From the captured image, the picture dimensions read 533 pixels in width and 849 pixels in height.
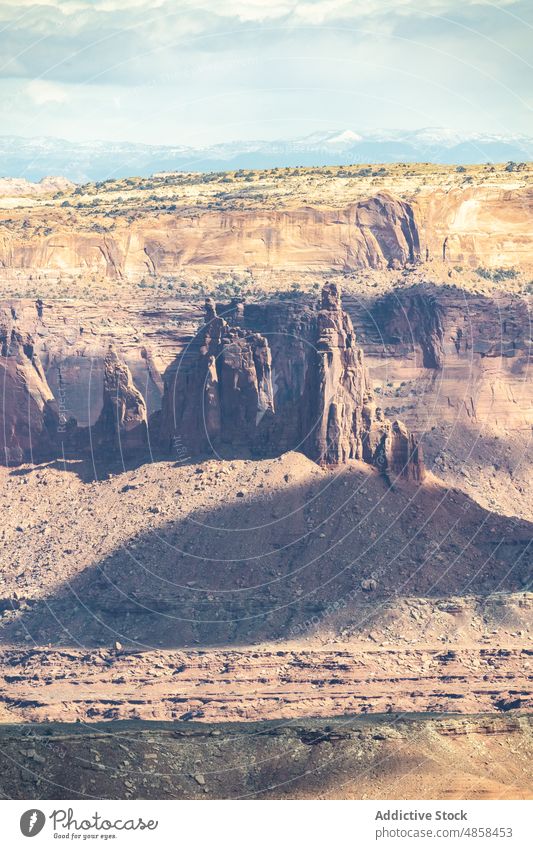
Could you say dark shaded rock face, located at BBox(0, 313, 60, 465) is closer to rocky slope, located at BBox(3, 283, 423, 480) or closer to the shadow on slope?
rocky slope, located at BBox(3, 283, 423, 480)

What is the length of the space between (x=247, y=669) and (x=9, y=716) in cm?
1495

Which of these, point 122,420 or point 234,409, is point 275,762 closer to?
point 234,409

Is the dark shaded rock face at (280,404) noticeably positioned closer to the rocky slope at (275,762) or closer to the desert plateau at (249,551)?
the desert plateau at (249,551)

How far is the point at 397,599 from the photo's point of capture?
159875 millimetres

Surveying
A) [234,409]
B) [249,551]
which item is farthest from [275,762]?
[234,409]

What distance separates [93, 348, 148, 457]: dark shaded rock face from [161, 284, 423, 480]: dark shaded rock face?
1.71 metres

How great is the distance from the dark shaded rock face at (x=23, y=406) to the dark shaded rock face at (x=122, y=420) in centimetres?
484

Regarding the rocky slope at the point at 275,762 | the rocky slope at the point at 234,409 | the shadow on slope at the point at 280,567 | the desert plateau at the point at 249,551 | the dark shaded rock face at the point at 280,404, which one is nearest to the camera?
the rocky slope at the point at 275,762

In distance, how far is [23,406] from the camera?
584 ft

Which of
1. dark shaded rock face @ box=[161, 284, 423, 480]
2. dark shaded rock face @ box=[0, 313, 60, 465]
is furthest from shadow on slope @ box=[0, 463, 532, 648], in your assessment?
dark shaded rock face @ box=[0, 313, 60, 465]

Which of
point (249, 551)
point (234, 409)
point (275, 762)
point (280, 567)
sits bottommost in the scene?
point (275, 762)

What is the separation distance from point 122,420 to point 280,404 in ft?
33.9

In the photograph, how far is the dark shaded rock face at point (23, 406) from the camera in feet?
579

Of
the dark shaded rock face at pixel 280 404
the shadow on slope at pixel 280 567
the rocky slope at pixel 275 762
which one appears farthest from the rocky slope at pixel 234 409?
the rocky slope at pixel 275 762
